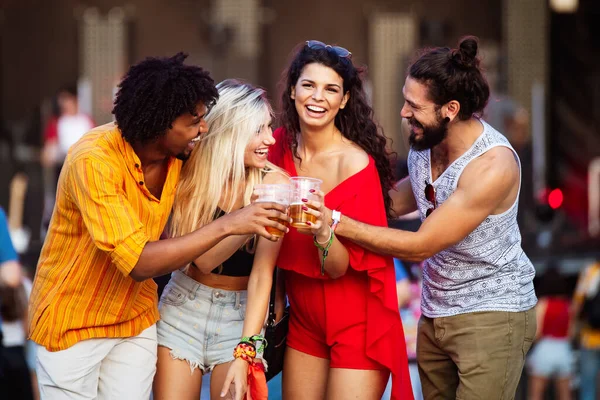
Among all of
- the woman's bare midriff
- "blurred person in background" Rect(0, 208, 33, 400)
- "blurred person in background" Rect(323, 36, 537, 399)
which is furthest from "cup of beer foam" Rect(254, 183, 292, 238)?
"blurred person in background" Rect(0, 208, 33, 400)

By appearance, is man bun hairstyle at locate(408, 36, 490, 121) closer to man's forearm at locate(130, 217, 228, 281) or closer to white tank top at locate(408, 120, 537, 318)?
white tank top at locate(408, 120, 537, 318)

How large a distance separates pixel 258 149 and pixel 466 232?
37.7 inches

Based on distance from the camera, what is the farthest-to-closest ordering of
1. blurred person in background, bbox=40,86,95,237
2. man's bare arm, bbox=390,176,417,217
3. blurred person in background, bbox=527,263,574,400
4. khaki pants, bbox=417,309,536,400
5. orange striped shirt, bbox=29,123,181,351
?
1. blurred person in background, bbox=40,86,95,237
2. blurred person in background, bbox=527,263,574,400
3. man's bare arm, bbox=390,176,417,217
4. khaki pants, bbox=417,309,536,400
5. orange striped shirt, bbox=29,123,181,351

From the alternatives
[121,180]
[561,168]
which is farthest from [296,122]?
[561,168]

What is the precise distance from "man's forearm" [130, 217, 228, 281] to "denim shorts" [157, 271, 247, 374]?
0.56 metres

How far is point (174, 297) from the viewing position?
4305 mm

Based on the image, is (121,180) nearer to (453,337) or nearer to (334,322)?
(334,322)

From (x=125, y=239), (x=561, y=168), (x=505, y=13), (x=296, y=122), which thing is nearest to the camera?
(x=125, y=239)

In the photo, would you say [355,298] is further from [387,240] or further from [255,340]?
[255,340]

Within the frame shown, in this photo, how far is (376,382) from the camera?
4.20m

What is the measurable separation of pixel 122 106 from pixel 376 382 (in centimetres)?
156

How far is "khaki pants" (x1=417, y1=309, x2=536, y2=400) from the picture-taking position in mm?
4105

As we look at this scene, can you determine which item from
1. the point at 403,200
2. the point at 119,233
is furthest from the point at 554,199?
the point at 119,233

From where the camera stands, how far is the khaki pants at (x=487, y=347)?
4.11 m
